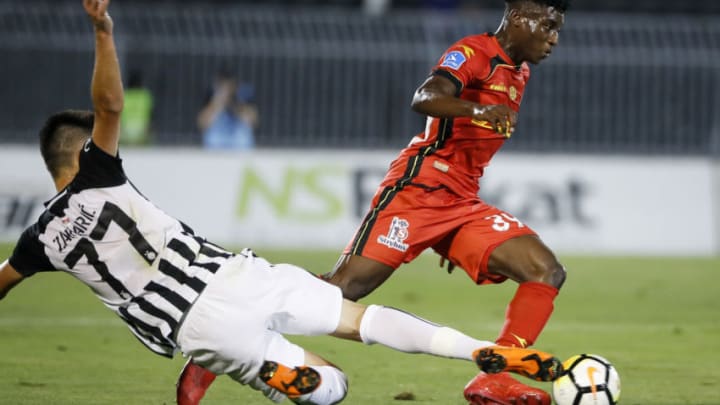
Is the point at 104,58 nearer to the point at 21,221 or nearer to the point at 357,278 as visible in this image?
the point at 357,278

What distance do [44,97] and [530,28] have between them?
12191 millimetres

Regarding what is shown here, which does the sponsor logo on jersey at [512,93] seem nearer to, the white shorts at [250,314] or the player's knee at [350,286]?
the player's knee at [350,286]

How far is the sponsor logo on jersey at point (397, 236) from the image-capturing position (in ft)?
21.2

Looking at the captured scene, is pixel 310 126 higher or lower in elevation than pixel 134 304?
lower

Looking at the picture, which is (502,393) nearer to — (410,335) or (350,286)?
(410,335)

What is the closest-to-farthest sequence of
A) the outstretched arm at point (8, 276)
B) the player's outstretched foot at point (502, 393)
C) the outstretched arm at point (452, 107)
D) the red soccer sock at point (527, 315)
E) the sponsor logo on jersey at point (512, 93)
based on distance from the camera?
the outstretched arm at point (8, 276)
the outstretched arm at point (452, 107)
the player's outstretched foot at point (502, 393)
the red soccer sock at point (527, 315)
the sponsor logo on jersey at point (512, 93)

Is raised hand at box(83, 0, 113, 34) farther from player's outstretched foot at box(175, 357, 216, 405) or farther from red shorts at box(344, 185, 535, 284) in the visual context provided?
red shorts at box(344, 185, 535, 284)

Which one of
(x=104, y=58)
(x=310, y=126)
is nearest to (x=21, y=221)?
(x=310, y=126)

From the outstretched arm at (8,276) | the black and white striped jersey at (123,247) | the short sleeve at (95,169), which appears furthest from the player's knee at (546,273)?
the outstretched arm at (8,276)

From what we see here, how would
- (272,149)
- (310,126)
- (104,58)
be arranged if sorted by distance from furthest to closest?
(310,126), (272,149), (104,58)

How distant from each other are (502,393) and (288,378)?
3.81ft

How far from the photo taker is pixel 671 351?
8.38m

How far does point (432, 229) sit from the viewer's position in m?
6.55

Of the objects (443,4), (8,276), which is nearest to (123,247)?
(8,276)
